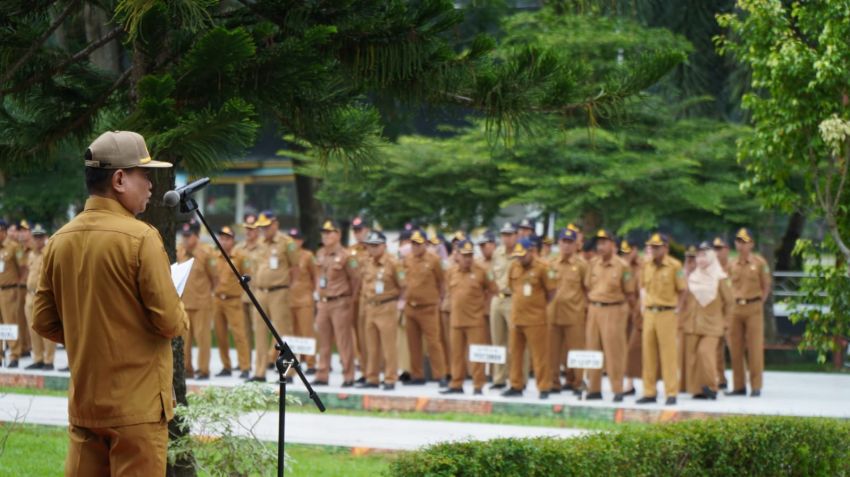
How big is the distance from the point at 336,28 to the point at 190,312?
1089 centimetres

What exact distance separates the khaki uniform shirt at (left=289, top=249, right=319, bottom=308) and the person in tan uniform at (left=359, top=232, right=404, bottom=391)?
108 cm

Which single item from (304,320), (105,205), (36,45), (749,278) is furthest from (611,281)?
(105,205)

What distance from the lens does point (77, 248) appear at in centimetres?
474

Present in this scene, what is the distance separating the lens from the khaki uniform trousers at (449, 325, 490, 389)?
601 inches

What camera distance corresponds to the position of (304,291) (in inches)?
659

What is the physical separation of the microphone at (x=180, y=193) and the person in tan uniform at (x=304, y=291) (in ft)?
35.9

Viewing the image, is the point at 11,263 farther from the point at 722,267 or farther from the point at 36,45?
the point at 36,45

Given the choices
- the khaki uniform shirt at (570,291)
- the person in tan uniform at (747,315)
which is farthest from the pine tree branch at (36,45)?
the person in tan uniform at (747,315)

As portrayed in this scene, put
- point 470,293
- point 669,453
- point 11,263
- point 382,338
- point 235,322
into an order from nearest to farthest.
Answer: point 669,453, point 470,293, point 382,338, point 235,322, point 11,263

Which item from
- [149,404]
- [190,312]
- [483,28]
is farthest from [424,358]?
[149,404]

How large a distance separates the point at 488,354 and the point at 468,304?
1063mm

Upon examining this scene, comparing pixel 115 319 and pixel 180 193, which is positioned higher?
pixel 180 193

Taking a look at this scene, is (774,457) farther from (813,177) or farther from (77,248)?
(77,248)

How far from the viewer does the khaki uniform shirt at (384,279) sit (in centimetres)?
1568
